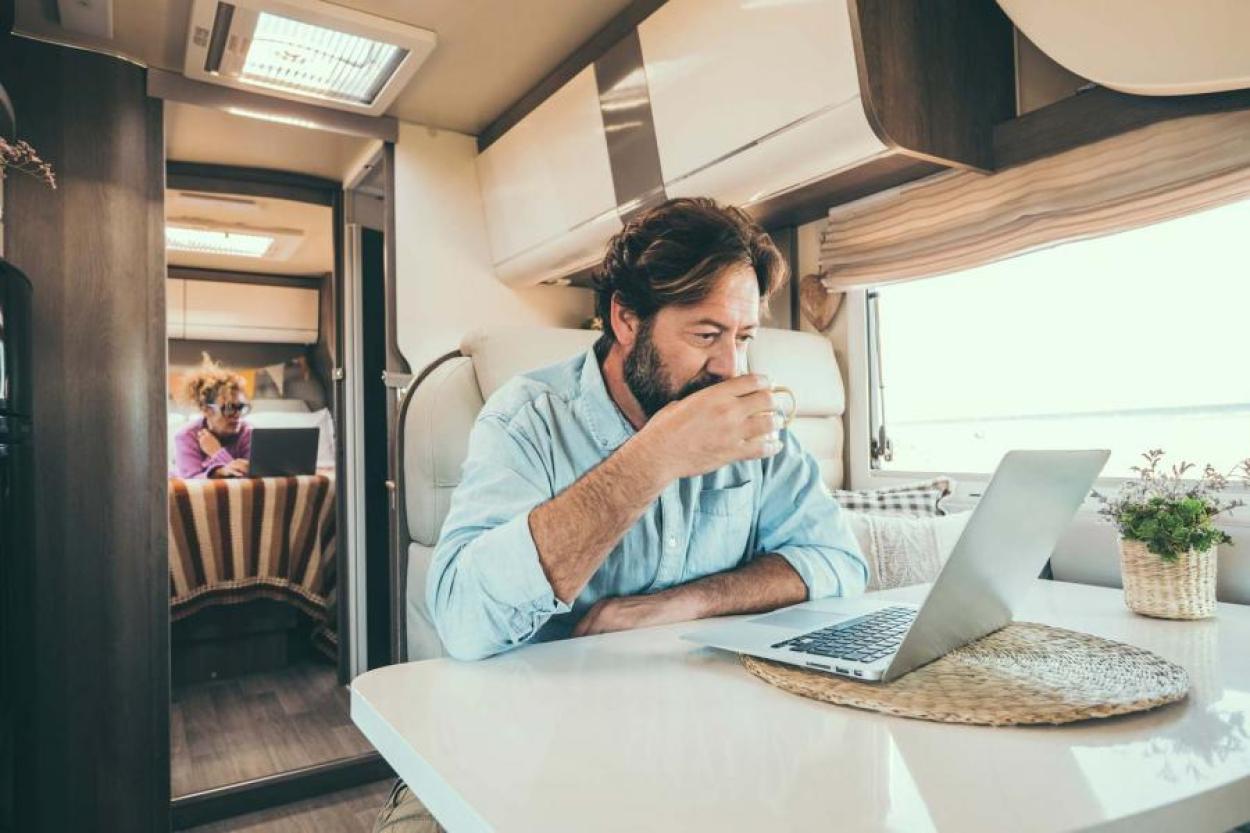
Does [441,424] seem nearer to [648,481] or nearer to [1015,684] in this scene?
[648,481]

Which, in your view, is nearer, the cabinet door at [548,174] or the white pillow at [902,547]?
the white pillow at [902,547]

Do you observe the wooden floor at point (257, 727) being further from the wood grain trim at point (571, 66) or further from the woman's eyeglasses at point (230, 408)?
the wood grain trim at point (571, 66)

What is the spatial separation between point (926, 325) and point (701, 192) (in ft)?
2.53

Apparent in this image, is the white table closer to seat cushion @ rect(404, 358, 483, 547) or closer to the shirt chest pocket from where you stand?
the shirt chest pocket

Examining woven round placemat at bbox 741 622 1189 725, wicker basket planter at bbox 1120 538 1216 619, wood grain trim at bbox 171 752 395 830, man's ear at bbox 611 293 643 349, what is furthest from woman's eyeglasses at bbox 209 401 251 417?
wicker basket planter at bbox 1120 538 1216 619

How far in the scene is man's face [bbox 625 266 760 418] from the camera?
1.30 metres

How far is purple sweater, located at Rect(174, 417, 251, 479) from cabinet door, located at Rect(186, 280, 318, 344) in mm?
524

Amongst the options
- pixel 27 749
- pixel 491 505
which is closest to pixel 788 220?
pixel 491 505

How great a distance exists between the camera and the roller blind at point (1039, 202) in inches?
59.8

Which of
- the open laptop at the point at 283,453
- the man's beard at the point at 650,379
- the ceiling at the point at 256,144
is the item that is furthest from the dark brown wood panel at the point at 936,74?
the open laptop at the point at 283,453

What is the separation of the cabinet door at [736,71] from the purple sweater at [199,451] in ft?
9.60

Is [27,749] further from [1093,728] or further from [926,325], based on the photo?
[926,325]

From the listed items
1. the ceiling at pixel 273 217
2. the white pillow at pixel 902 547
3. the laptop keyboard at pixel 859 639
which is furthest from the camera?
the ceiling at pixel 273 217

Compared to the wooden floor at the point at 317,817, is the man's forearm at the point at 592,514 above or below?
above
